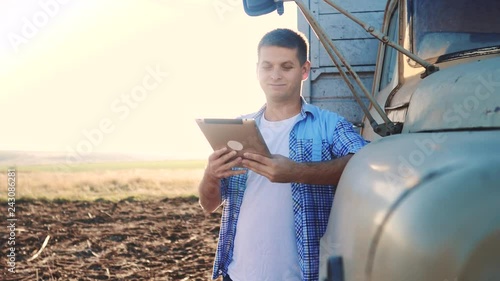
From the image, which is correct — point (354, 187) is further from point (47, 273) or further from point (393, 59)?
point (47, 273)

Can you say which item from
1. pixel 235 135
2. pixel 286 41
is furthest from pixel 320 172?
pixel 286 41

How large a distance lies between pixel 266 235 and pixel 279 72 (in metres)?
0.67

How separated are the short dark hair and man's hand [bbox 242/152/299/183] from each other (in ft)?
1.75

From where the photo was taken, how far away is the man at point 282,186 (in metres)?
1.89

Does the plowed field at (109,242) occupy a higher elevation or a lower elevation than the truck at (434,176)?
lower

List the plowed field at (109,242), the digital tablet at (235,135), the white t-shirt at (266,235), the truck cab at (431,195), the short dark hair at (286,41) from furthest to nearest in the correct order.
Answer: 1. the plowed field at (109,242)
2. the short dark hair at (286,41)
3. the white t-shirt at (266,235)
4. the digital tablet at (235,135)
5. the truck cab at (431,195)

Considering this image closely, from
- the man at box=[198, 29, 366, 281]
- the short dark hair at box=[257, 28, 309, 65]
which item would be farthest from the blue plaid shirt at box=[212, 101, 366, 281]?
the short dark hair at box=[257, 28, 309, 65]

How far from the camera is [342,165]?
185cm

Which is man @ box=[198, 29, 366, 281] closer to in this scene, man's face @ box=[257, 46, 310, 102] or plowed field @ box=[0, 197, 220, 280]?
man's face @ box=[257, 46, 310, 102]

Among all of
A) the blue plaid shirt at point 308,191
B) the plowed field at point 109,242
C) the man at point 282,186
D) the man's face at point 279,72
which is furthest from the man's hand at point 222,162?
the plowed field at point 109,242

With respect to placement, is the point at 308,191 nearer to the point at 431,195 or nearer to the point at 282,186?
the point at 282,186

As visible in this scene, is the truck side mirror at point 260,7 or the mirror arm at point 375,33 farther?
the truck side mirror at point 260,7

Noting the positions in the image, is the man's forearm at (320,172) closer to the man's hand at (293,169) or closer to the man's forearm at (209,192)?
the man's hand at (293,169)

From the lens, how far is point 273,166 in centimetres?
174
